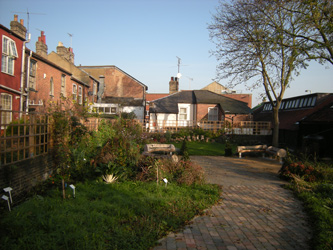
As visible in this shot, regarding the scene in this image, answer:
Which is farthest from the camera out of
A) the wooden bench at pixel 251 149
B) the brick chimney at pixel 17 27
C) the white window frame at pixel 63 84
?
the white window frame at pixel 63 84

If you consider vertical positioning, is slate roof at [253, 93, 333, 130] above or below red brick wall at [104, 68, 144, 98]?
below

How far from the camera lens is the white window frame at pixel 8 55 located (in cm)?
1373

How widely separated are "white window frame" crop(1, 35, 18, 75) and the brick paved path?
44.1 ft

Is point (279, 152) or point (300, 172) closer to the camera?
point (300, 172)

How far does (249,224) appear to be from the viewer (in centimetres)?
501

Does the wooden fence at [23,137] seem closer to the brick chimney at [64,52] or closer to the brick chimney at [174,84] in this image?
the brick chimney at [64,52]

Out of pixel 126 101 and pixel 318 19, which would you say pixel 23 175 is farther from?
pixel 126 101

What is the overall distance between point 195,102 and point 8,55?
22.0 m

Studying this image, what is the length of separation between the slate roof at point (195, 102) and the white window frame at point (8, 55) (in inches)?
656

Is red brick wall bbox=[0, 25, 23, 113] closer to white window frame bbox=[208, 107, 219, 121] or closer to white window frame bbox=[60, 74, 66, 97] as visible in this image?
white window frame bbox=[60, 74, 66, 97]

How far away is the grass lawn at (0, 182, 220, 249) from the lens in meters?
3.78

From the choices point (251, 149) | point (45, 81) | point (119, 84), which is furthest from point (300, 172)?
point (119, 84)

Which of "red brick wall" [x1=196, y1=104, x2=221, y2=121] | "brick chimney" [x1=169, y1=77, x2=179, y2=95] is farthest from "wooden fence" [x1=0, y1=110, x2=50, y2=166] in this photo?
"brick chimney" [x1=169, y1=77, x2=179, y2=95]

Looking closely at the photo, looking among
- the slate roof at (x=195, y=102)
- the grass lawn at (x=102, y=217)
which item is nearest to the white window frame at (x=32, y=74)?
the grass lawn at (x=102, y=217)
